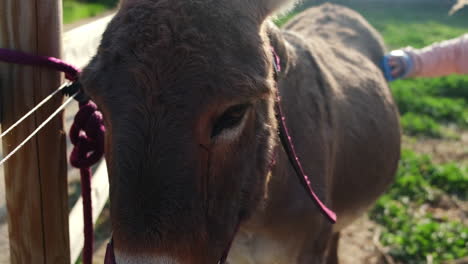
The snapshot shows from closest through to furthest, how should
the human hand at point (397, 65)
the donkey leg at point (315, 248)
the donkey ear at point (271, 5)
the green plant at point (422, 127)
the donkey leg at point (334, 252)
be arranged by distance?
the donkey ear at point (271, 5)
the donkey leg at point (315, 248)
the donkey leg at point (334, 252)
the human hand at point (397, 65)
the green plant at point (422, 127)

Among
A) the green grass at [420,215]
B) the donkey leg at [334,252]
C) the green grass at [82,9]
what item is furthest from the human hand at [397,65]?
the green grass at [82,9]

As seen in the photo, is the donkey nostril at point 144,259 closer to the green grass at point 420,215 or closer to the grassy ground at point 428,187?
the grassy ground at point 428,187

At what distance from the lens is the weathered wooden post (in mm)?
1514

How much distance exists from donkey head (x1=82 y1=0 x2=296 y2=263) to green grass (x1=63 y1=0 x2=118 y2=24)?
1282 centimetres

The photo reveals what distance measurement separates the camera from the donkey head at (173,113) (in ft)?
4.16

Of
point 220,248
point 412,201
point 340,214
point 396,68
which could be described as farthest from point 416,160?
point 220,248

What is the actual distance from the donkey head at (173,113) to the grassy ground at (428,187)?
1.25 metres

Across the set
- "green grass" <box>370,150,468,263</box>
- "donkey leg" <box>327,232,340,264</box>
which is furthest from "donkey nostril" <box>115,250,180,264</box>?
"green grass" <box>370,150,468,263</box>

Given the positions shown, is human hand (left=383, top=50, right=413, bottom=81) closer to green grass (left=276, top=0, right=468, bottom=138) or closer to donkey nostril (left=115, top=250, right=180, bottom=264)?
green grass (left=276, top=0, right=468, bottom=138)

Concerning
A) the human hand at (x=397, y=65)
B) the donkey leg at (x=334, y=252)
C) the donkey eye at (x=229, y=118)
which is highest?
the donkey eye at (x=229, y=118)

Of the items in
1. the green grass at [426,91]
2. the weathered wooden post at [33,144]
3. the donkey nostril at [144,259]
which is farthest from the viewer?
the green grass at [426,91]

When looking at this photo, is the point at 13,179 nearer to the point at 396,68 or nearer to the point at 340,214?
the point at 340,214

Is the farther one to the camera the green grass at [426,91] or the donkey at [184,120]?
the green grass at [426,91]

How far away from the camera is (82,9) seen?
15.4m
